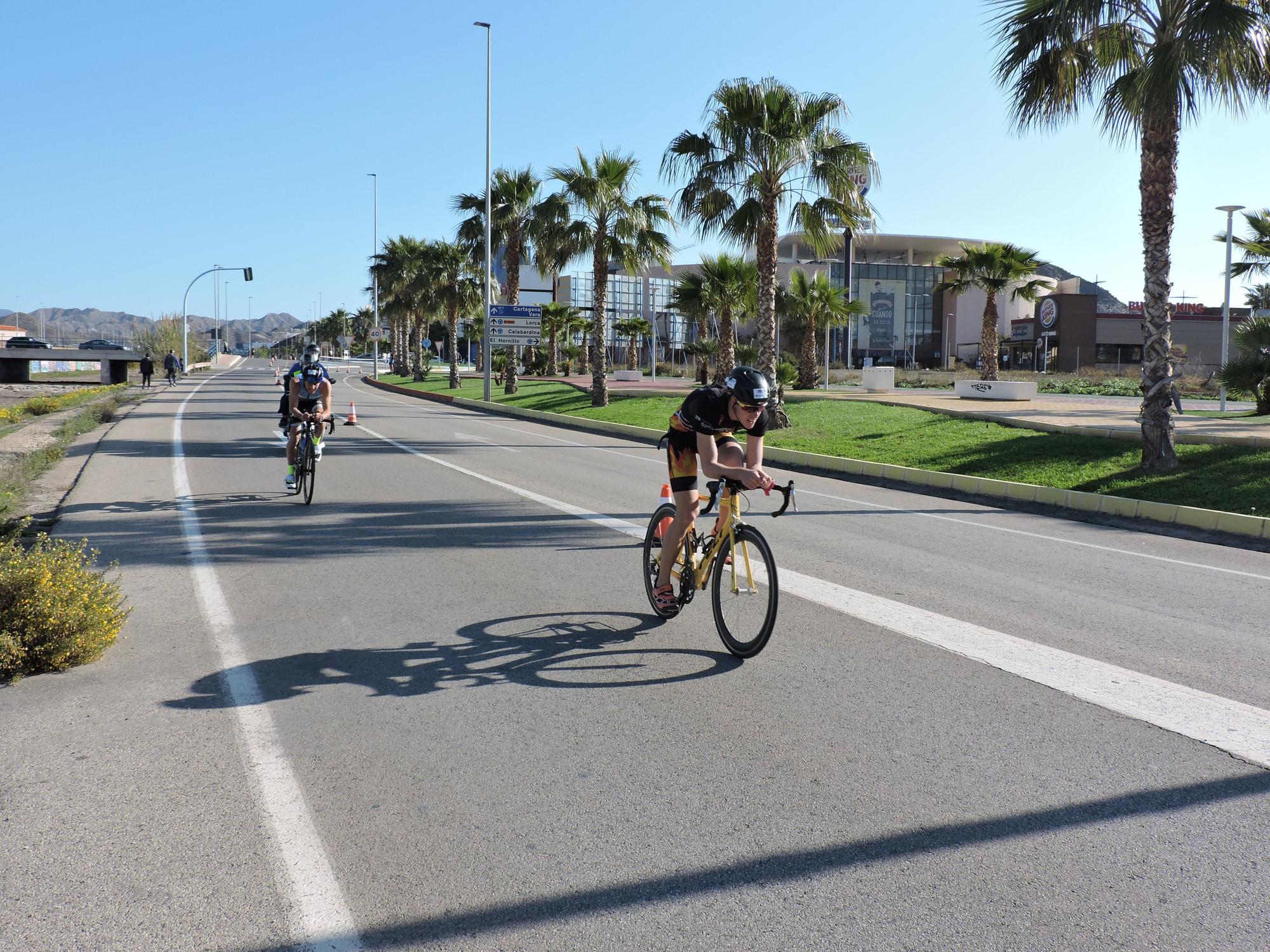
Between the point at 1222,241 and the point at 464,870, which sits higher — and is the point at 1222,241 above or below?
above

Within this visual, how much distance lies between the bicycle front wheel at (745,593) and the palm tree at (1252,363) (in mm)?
17767

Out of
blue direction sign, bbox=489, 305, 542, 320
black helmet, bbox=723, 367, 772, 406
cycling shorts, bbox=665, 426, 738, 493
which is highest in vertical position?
blue direction sign, bbox=489, 305, 542, 320

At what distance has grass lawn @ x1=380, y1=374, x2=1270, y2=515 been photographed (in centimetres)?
1305

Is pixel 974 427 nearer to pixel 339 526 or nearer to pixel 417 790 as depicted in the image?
pixel 339 526

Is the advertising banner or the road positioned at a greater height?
the advertising banner

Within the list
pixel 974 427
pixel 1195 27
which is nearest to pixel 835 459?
pixel 974 427

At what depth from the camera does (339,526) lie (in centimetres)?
997

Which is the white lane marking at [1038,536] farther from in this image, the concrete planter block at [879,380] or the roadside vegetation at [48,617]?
the concrete planter block at [879,380]

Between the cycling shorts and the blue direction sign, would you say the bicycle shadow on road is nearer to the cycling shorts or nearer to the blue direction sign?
the cycling shorts

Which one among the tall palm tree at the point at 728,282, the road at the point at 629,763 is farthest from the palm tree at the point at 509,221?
the road at the point at 629,763

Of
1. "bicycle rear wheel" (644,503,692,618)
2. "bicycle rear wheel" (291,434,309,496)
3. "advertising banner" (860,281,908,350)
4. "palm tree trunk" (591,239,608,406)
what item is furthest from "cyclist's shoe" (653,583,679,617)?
"advertising banner" (860,281,908,350)

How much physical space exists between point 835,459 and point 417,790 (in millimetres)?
14438

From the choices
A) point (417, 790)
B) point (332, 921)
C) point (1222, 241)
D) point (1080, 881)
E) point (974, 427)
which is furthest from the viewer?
point (1222, 241)

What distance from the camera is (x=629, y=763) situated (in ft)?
13.6
